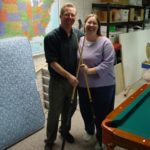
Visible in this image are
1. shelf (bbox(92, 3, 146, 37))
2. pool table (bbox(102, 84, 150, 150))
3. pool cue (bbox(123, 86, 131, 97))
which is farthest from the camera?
pool cue (bbox(123, 86, 131, 97))

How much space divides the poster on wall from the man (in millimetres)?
743

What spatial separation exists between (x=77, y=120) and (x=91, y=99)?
0.90 metres

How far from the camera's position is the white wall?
14.2 ft

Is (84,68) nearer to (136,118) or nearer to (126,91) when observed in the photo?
(136,118)

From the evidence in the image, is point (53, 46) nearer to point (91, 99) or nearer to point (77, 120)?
point (91, 99)

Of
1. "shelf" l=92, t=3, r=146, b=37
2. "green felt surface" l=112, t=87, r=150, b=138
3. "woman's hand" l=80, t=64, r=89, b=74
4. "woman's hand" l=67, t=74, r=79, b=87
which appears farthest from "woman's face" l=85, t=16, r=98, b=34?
"shelf" l=92, t=3, r=146, b=37

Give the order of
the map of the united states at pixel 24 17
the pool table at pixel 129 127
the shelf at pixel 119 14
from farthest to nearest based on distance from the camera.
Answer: the shelf at pixel 119 14
the map of the united states at pixel 24 17
the pool table at pixel 129 127

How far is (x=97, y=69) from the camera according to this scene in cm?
220

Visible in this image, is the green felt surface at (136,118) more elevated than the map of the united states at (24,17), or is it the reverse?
the map of the united states at (24,17)

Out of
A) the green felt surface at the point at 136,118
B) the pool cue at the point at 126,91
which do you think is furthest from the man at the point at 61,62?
the pool cue at the point at 126,91

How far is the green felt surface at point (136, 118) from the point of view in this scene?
5.16ft

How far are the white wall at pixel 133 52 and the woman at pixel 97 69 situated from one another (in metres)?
2.01

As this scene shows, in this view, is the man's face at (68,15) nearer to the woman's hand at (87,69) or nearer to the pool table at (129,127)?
the woman's hand at (87,69)

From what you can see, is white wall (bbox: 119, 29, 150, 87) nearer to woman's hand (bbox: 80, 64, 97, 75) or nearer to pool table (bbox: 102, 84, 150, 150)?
woman's hand (bbox: 80, 64, 97, 75)
